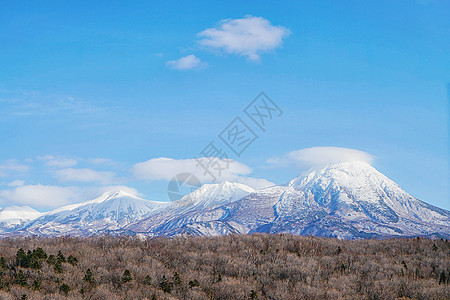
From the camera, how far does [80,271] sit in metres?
28.6

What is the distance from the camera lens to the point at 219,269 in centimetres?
3141

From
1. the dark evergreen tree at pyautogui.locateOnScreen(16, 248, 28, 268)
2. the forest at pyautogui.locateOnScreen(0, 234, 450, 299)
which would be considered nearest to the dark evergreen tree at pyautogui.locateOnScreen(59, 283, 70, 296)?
the forest at pyautogui.locateOnScreen(0, 234, 450, 299)

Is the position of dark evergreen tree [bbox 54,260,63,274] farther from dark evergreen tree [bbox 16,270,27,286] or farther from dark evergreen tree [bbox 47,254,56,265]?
dark evergreen tree [bbox 16,270,27,286]

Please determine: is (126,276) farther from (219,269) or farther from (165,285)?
(219,269)

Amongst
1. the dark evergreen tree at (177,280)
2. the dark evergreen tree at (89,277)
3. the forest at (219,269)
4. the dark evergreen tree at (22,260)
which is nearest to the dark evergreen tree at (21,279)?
the forest at (219,269)

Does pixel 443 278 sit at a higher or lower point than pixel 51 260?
higher

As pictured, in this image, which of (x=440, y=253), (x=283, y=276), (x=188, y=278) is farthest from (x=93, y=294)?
(x=440, y=253)

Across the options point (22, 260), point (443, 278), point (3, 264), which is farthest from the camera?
point (443, 278)

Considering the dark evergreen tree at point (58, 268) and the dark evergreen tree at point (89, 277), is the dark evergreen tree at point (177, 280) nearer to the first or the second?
the dark evergreen tree at point (89, 277)

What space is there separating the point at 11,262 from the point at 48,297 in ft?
22.0

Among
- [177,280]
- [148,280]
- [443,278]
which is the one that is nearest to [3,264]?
[148,280]

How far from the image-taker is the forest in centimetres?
2656

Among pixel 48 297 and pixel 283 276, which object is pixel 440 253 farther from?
pixel 48 297

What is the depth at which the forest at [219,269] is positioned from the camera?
1046 inches
